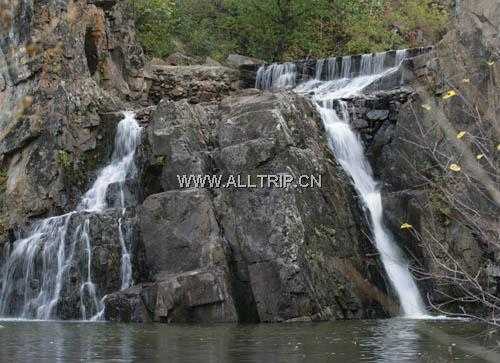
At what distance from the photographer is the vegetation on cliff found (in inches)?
1361

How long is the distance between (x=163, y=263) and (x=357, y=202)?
5.86m

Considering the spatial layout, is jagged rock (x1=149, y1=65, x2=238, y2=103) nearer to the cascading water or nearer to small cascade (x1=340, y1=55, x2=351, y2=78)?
the cascading water

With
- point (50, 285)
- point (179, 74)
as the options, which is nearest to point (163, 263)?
point (50, 285)

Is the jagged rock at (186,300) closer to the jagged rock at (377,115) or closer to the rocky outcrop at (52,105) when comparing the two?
the rocky outcrop at (52,105)

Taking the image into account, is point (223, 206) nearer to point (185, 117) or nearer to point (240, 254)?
point (240, 254)

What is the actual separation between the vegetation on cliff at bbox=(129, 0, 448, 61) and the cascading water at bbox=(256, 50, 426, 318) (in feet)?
20.9

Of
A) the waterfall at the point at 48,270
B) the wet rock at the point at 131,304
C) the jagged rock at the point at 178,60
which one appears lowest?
the wet rock at the point at 131,304

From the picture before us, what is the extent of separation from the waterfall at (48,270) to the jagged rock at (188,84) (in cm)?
897

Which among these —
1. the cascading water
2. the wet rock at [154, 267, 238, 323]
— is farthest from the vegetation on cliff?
the wet rock at [154, 267, 238, 323]

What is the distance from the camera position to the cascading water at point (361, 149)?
19672mm

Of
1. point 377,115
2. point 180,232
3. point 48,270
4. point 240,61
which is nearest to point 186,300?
point 180,232

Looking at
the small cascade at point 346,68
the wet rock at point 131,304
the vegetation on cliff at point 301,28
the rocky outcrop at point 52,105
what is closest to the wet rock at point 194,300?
the wet rock at point 131,304

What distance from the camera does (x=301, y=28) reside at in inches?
1399

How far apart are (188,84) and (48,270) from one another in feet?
38.0
